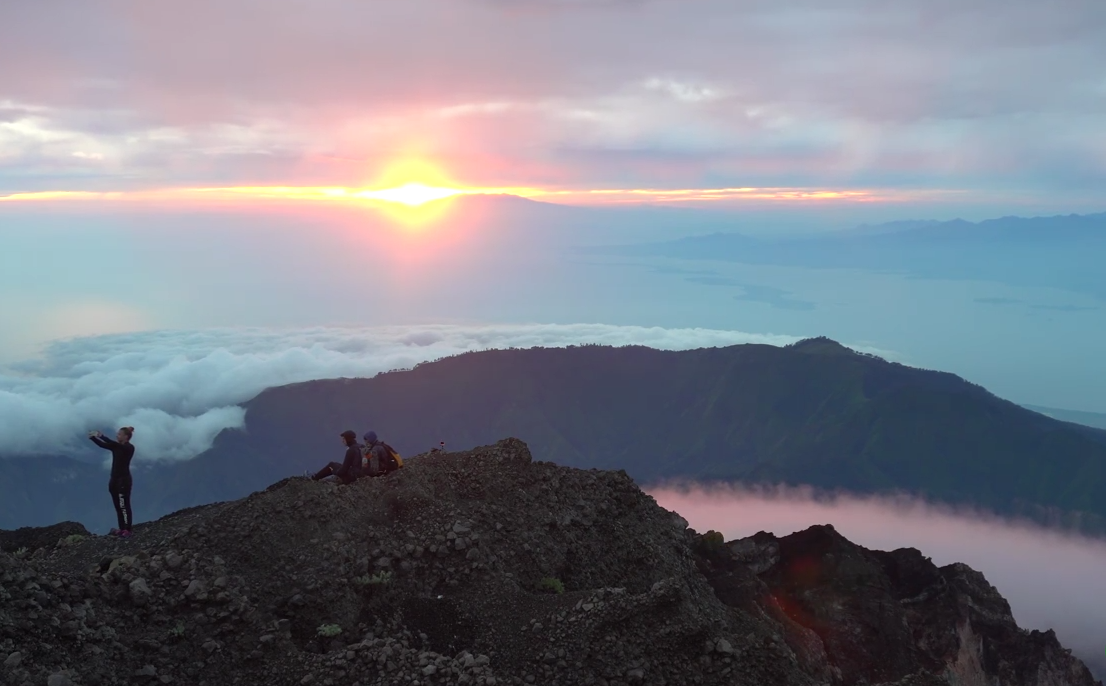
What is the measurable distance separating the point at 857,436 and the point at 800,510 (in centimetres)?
3605

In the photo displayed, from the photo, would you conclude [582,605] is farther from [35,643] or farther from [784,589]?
[784,589]

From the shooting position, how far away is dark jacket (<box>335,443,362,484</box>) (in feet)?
62.5

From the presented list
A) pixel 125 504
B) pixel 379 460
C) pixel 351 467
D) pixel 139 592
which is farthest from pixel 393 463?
pixel 139 592

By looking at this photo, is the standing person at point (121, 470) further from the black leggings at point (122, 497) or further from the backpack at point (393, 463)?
the backpack at point (393, 463)

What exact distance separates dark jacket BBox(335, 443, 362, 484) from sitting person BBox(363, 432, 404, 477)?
299mm

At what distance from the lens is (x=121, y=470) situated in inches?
685

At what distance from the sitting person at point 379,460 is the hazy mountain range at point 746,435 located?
490 feet

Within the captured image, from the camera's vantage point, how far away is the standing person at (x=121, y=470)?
1717 cm

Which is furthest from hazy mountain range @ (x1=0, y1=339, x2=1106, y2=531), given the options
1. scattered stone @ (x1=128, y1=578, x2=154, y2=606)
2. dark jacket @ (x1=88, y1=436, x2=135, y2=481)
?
scattered stone @ (x1=128, y1=578, x2=154, y2=606)

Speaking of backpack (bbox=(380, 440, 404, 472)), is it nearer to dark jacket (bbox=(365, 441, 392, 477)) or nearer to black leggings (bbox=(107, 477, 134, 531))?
dark jacket (bbox=(365, 441, 392, 477))

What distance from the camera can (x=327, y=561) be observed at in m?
16.0

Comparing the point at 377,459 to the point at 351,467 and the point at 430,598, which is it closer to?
the point at 351,467

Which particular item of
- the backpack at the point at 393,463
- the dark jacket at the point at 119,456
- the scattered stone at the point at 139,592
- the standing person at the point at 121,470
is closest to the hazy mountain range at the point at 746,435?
the backpack at the point at 393,463

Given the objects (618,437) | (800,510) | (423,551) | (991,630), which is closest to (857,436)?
(800,510)
